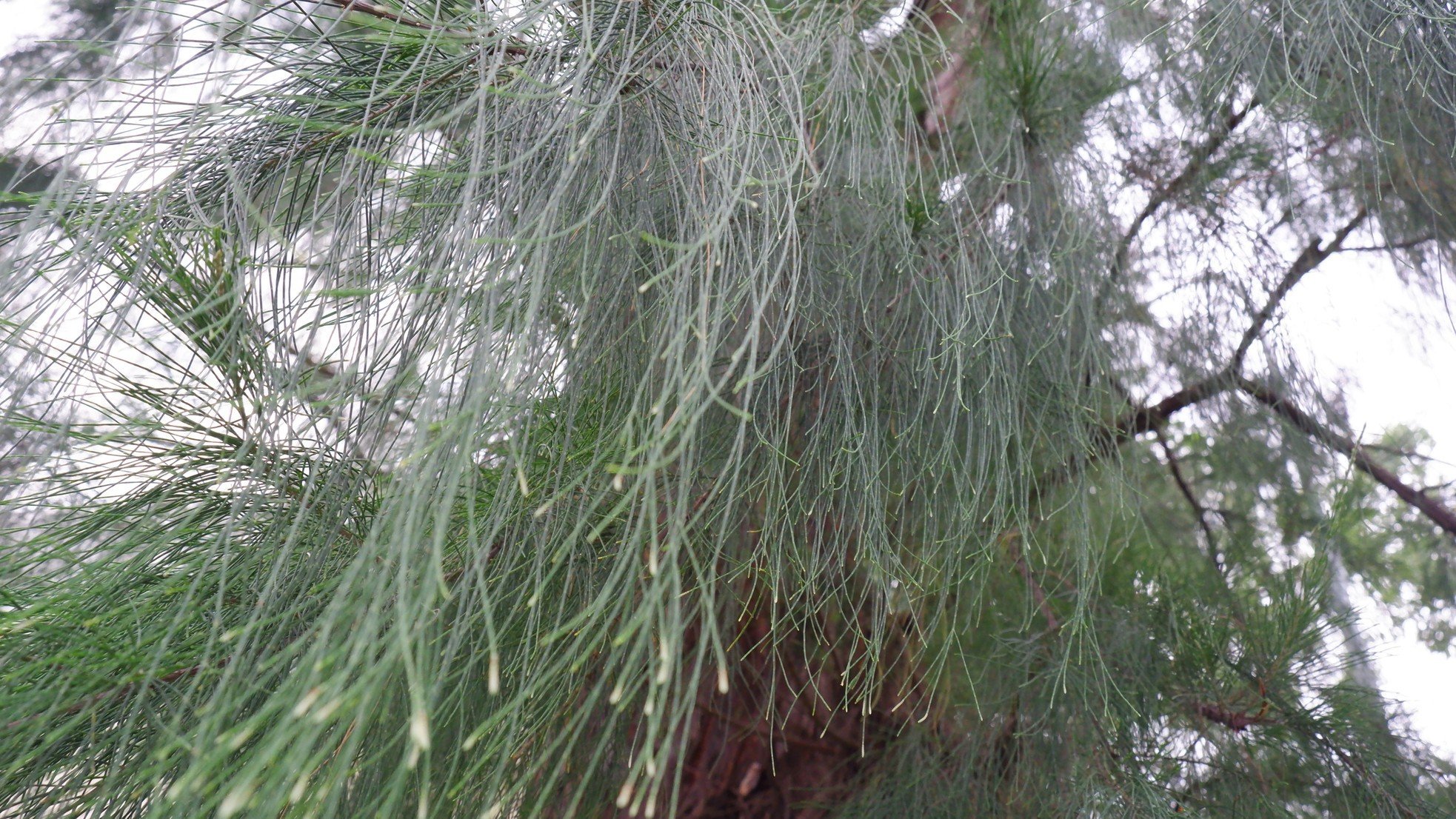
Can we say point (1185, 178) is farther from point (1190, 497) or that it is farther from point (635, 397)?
point (635, 397)

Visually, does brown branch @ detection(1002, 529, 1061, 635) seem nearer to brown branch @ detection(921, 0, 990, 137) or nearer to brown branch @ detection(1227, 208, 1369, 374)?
brown branch @ detection(1227, 208, 1369, 374)

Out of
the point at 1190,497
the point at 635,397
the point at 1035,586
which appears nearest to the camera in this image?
the point at 635,397

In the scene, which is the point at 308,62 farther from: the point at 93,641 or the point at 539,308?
the point at 93,641

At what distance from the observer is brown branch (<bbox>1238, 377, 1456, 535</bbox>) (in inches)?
41.0

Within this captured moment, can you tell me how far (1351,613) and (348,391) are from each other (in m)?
0.91

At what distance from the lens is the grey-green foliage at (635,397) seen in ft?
1.39

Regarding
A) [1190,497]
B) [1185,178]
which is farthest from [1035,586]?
[1185,178]

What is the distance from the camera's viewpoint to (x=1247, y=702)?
0.93 m

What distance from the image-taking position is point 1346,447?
1070 millimetres

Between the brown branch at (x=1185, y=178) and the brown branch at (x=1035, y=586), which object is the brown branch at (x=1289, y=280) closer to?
the brown branch at (x=1185, y=178)

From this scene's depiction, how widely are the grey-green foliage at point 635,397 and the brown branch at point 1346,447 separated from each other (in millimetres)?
27

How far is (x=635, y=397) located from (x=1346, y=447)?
0.98 metres

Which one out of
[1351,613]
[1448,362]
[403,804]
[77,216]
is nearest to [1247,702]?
[1351,613]

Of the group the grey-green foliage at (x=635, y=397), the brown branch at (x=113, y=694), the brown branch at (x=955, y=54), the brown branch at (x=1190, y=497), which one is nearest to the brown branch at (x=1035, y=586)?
the grey-green foliage at (x=635, y=397)
